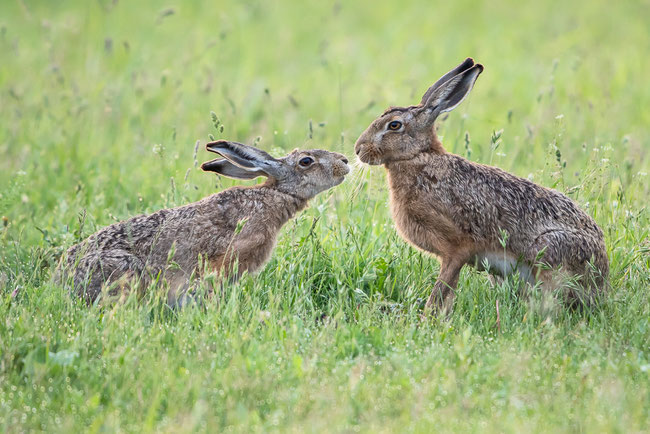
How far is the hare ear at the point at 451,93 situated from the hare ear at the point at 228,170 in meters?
1.46

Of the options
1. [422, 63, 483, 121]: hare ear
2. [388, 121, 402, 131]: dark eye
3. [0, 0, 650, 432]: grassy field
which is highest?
[422, 63, 483, 121]: hare ear

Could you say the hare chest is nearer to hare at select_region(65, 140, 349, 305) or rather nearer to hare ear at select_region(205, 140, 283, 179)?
hare at select_region(65, 140, 349, 305)

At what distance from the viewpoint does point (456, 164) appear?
648 centimetres

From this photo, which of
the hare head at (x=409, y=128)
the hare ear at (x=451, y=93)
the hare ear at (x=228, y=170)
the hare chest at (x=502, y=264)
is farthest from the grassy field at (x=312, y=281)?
the hare ear at (x=451, y=93)

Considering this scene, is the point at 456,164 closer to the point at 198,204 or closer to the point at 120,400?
the point at 198,204

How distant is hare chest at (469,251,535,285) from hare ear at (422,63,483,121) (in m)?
1.14

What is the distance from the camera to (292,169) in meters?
7.12

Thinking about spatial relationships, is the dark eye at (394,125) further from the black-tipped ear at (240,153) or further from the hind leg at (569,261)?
the hind leg at (569,261)

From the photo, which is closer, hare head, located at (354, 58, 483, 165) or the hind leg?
the hind leg

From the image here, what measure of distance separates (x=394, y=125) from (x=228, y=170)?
139 cm

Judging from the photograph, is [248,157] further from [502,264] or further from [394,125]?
[502,264]

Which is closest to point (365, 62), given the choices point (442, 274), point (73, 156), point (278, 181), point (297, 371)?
point (73, 156)

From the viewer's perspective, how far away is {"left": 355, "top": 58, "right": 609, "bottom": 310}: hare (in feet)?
19.8

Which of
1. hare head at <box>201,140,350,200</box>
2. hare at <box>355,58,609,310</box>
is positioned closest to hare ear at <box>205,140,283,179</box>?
hare head at <box>201,140,350,200</box>
